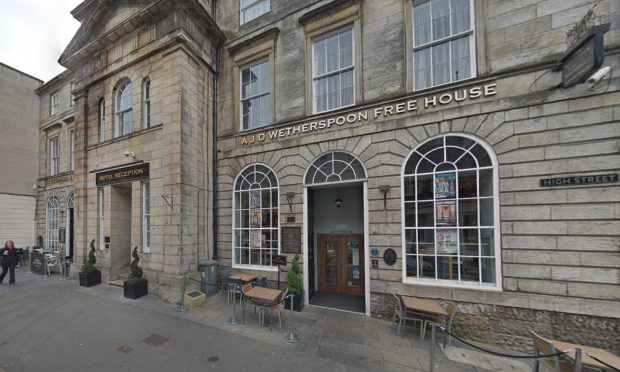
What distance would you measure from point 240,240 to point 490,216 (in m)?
8.00

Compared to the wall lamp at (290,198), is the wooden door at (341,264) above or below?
below

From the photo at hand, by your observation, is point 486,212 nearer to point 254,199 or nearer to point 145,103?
point 254,199

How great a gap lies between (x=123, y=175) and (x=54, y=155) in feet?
40.5

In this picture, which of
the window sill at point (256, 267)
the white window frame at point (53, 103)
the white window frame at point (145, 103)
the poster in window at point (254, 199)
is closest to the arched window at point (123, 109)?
the white window frame at point (145, 103)

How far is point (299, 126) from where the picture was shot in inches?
331

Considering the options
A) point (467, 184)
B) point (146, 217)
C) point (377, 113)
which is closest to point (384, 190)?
point (467, 184)

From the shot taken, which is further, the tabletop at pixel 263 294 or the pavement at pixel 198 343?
the tabletop at pixel 263 294

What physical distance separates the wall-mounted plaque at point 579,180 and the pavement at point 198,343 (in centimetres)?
394

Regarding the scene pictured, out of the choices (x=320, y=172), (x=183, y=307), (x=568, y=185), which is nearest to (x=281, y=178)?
(x=320, y=172)

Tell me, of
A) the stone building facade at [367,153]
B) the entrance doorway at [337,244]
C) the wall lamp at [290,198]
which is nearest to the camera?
the stone building facade at [367,153]

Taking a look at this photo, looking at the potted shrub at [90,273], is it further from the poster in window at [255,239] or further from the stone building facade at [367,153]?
the poster in window at [255,239]

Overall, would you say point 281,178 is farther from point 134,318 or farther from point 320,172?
point 134,318

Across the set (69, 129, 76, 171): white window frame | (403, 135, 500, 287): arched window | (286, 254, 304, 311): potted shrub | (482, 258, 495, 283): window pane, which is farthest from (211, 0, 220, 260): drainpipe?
(69, 129, 76, 171): white window frame

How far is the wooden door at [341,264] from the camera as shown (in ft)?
28.8
